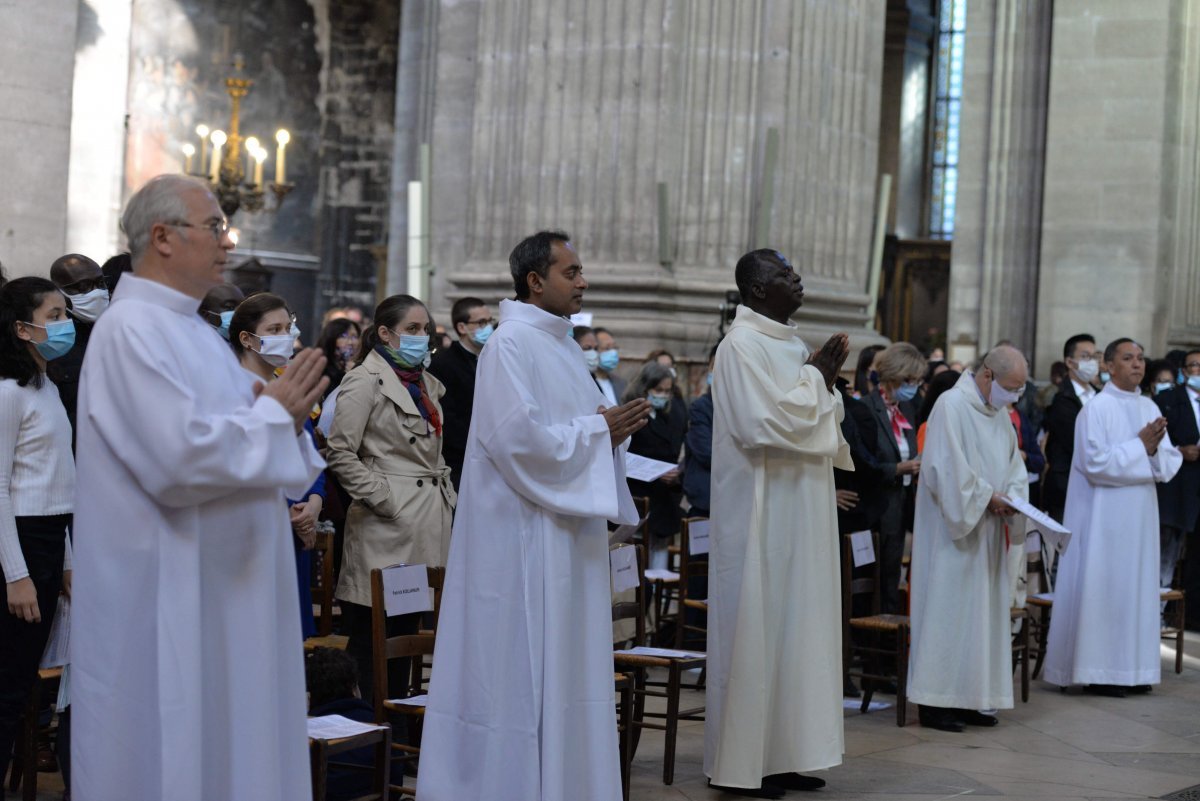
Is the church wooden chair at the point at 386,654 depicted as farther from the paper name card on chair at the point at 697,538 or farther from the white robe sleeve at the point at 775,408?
the paper name card on chair at the point at 697,538

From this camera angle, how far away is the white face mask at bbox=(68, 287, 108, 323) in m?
5.91

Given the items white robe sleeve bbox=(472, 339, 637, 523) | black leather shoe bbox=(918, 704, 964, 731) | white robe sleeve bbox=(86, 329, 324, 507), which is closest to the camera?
white robe sleeve bbox=(86, 329, 324, 507)

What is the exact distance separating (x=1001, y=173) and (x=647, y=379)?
817 centimetres

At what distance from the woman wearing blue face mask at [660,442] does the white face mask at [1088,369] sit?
3290 millimetres

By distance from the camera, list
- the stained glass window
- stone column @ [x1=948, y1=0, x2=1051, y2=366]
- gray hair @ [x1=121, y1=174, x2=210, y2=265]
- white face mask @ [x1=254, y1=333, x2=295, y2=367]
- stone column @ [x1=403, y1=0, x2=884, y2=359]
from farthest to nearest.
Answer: the stained glass window → stone column @ [x1=948, y1=0, x2=1051, y2=366] → stone column @ [x1=403, y1=0, x2=884, y2=359] → white face mask @ [x1=254, y1=333, x2=295, y2=367] → gray hair @ [x1=121, y1=174, x2=210, y2=265]

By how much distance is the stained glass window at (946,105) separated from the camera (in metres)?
24.8

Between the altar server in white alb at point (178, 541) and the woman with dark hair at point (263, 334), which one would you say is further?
the woman with dark hair at point (263, 334)

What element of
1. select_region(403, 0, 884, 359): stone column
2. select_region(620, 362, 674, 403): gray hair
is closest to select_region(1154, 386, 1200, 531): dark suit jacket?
select_region(403, 0, 884, 359): stone column

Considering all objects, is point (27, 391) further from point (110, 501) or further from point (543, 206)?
point (543, 206)

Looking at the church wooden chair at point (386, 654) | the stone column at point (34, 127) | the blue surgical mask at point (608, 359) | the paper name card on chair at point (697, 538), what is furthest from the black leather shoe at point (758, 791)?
the stone column at point (34, 127)

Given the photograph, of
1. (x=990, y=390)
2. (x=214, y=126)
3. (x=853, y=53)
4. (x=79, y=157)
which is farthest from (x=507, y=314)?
(x=214, y=126)

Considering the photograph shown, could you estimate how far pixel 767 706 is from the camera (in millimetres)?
5738

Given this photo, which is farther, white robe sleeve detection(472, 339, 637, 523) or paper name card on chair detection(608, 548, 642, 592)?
paper name card on chair detection(608, 548, 642, 592)

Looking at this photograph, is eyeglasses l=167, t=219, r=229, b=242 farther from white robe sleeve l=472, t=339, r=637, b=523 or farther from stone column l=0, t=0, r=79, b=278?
stone column l=0, t=0, r=79, b=278
